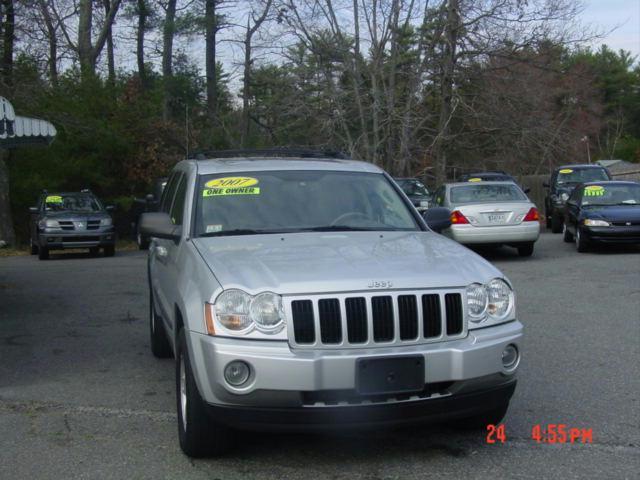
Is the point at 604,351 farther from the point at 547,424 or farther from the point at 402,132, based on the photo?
the point at 402,132

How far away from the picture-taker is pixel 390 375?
4.31 metres

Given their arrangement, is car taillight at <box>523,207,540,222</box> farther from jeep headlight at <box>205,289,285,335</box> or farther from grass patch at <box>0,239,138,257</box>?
grass patch at <box>0,239,138,257</box>

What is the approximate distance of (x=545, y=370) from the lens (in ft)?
22.8

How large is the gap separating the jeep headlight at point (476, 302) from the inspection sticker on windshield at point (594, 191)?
13570 mm

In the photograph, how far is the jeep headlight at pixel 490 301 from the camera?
4605mm

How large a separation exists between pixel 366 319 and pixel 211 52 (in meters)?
36.2

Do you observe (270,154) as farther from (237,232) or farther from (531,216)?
(531,216)

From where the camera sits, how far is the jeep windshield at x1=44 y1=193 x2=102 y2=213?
21766 mm

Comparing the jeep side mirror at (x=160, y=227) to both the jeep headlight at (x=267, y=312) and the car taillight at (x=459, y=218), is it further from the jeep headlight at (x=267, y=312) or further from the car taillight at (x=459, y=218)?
the car taillight at (x=459, y=218)

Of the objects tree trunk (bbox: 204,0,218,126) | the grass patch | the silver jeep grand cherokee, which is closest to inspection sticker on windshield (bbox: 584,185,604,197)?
the silver jeep grand cherokee

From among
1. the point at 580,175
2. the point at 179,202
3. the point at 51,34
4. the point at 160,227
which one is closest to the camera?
the point at 160,227

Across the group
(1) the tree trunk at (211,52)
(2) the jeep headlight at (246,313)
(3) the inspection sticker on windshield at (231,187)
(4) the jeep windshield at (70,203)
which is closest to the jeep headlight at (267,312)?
(2) the jeep headlight at (246,313)

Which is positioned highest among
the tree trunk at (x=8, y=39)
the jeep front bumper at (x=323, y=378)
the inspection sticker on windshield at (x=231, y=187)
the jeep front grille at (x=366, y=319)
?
the tree trunk at (x=8, y=39)

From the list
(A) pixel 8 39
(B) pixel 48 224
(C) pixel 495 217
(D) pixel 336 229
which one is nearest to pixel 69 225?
(B) pixel 48 224
